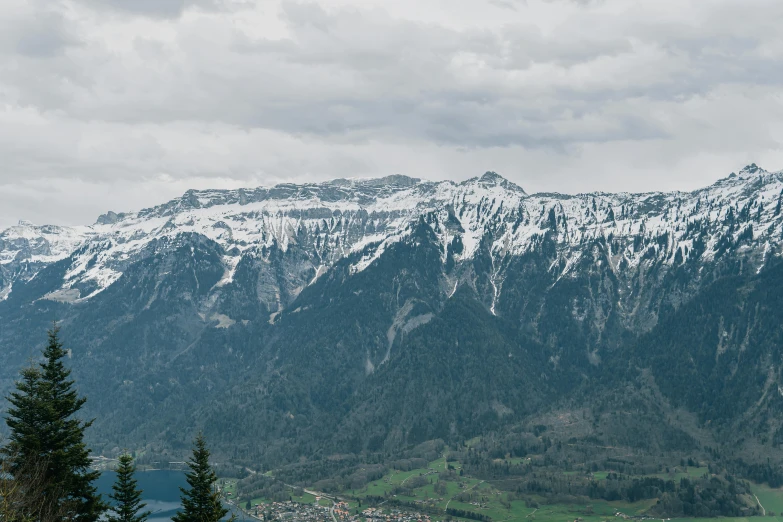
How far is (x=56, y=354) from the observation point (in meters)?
80.1

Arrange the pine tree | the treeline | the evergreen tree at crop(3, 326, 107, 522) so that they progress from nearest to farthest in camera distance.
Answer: the treeline → the evergreen tree at crop(3, 326, 107, 522) → the pine tree

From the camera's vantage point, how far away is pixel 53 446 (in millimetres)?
76688

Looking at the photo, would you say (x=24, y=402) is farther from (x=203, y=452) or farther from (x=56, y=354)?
(x=203, y=452)

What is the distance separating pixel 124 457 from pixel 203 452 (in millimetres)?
7833

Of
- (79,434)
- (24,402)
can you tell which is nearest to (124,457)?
(79,434)

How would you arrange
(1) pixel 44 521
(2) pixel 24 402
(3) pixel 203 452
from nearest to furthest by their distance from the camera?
1. (1) pixel 44 521
2. (2) pixel 24 402
3. (3) pixel 203 452

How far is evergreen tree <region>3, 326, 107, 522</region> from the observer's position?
7438cm

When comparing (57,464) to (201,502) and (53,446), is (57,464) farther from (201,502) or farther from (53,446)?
(201,502)

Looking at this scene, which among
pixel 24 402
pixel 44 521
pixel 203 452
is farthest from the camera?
pixel 203 452

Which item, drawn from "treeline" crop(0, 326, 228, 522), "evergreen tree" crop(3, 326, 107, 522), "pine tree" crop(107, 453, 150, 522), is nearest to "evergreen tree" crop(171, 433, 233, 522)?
"treeline" crop(0, 326, 228, 522)

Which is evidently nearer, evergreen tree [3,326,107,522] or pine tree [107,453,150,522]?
evergreen tree [3,326,107,522]

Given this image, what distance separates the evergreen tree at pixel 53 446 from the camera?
2928 inches

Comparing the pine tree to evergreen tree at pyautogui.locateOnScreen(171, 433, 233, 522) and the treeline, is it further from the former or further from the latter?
evergreen tree at pyautogui.locateOnScreen(171, 433, 233, 522)

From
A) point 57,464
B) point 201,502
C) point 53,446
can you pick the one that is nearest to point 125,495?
point 201,502
